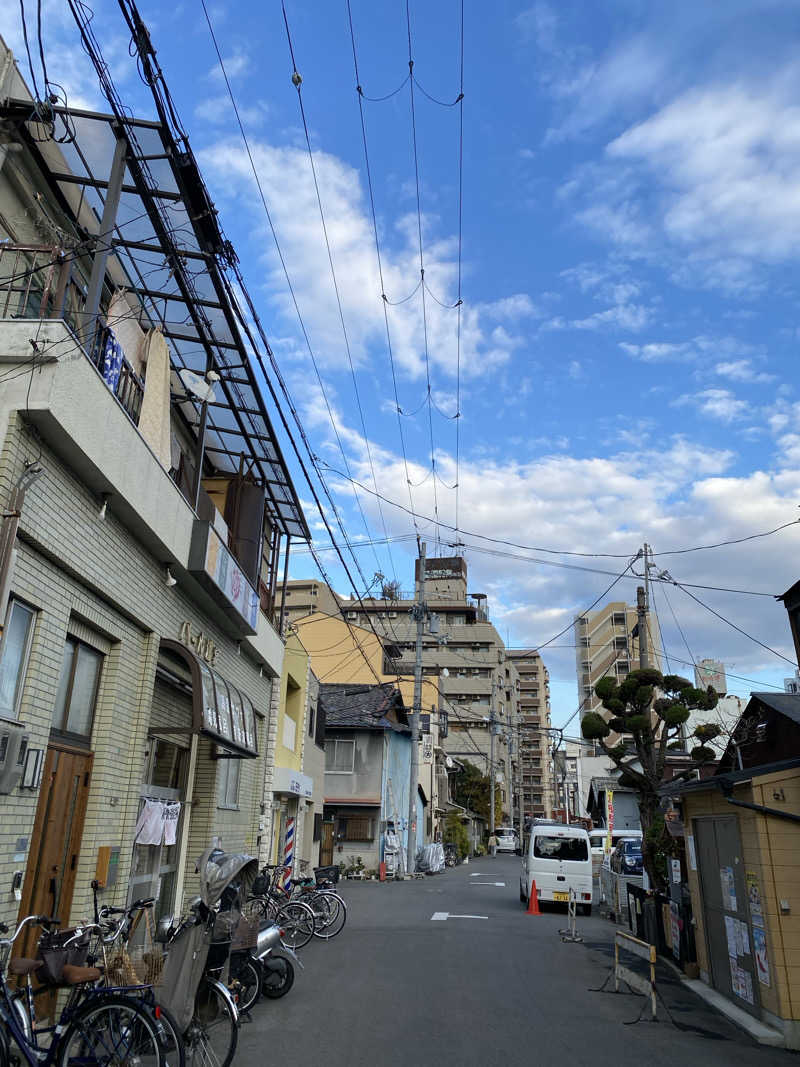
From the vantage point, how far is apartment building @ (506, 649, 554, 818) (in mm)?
102812

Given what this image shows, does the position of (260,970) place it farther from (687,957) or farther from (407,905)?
(407,905)

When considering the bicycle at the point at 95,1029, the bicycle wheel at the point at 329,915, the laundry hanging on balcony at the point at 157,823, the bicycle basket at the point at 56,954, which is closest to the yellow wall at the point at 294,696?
the bicycle wheel at the point at 329,915

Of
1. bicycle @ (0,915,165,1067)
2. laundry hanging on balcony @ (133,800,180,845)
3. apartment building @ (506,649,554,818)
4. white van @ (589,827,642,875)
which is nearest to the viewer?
bicycle @ (0,915,165,1067)

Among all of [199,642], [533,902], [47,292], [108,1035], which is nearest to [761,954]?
[108,1035]

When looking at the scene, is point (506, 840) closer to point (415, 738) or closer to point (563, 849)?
point (415, 738)

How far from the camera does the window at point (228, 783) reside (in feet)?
48.6

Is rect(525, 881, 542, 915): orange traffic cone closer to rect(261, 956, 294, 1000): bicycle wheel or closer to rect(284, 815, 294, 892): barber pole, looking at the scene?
rect(284, 815, 294, 892): barber pole

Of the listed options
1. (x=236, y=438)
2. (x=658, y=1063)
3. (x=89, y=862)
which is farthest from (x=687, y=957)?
(x=236, y=438)

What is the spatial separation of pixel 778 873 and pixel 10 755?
8.16 meters

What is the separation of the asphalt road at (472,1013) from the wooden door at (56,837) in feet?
7.89

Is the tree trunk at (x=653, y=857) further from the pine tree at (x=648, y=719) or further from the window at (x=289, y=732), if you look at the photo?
the window at (x=289, y=732)

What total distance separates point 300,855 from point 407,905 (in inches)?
180

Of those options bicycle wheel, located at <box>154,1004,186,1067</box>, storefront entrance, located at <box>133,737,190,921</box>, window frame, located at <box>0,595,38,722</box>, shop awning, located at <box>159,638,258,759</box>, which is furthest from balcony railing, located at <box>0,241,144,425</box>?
bicycle wheel, located at <box>154,1004,186,1067</box>

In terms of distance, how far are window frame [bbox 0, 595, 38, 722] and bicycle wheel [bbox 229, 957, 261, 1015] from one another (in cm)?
379
